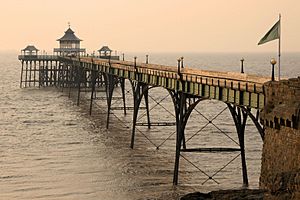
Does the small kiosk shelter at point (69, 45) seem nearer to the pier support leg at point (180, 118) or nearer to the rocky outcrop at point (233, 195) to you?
the pier support leg at point (180, 118)

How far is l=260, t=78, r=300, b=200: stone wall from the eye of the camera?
62.8 feet

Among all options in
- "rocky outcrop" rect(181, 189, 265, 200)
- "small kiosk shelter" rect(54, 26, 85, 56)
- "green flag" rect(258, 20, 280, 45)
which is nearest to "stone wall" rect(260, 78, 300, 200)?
"rocky outcrop" rect(181, 189, 265, 200)

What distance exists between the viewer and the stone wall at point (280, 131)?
19156 millimetres

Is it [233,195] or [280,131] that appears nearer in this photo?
[233,195]

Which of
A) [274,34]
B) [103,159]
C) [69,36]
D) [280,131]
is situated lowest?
[103,159]

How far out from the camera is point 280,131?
20297 millimetres

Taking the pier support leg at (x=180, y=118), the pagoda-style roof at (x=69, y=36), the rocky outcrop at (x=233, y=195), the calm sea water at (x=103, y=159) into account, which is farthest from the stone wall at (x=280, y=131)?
the pagoda-style roof at (x=69, y=36)

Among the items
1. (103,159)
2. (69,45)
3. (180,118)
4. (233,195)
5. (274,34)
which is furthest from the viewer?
(69,45)

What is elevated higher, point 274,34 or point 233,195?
point 274,34

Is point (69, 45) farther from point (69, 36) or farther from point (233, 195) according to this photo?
point (233, 195)

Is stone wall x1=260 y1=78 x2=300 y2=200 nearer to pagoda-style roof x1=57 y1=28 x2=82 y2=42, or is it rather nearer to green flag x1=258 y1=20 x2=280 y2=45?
green flag x1=258 y1=20 x2=280 y2=45

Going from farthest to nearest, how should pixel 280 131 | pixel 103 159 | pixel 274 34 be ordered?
1. pixel 103 159
2. pixel 274 34
3. pixel 280 131

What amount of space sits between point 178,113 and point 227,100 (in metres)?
6.02

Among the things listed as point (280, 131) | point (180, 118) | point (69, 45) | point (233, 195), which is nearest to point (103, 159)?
point (180, 118)
